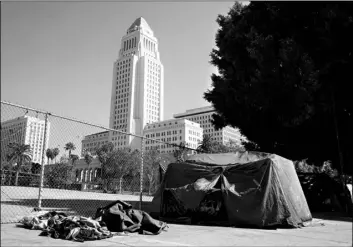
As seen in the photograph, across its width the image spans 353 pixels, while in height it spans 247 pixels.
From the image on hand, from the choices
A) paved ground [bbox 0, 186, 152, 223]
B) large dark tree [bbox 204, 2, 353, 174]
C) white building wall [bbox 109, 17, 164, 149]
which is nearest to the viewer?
paved ground [bbox 0, 186, 152, 223]

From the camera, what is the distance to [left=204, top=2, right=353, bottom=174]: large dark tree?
11.9m

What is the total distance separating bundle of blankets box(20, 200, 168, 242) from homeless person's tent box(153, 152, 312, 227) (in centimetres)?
185

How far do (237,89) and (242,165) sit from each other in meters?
7.13

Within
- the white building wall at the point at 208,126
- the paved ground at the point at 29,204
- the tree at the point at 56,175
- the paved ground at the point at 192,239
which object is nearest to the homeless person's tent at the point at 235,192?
Result: the paved ground at the point at 192,239

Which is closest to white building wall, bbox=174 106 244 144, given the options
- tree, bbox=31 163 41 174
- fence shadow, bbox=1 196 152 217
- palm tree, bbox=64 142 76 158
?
fence shadow, bbox=1 196 152 217

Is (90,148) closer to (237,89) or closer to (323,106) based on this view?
(237,89)

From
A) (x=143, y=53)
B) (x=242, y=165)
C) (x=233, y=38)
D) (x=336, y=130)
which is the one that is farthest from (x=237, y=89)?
(x=143, y=53)

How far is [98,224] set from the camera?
5.31 meters

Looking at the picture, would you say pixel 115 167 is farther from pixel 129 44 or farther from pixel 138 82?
pixel 129 44

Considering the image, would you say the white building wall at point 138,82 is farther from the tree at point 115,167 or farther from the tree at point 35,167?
the tree at point 35,167

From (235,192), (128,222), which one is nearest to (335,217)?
(235,192)

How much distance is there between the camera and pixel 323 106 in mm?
12828

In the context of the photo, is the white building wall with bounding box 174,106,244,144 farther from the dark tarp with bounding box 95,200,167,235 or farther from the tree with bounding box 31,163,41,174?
the dark tarp with bounding box 95,200,167,235

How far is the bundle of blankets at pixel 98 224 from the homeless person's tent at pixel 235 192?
1.85 meters
